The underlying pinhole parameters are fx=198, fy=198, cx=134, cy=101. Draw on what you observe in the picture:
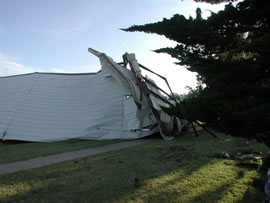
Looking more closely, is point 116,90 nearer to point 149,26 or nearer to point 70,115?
point 70,115

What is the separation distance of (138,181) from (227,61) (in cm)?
196

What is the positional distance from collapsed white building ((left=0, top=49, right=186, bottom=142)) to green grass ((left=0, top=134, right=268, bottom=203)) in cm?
321

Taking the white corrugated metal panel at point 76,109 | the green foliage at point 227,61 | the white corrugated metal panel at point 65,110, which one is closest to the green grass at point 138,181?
the green foliage at point 227,61

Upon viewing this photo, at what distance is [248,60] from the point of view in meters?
1.92

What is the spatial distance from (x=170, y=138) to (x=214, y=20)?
5247 millimetres

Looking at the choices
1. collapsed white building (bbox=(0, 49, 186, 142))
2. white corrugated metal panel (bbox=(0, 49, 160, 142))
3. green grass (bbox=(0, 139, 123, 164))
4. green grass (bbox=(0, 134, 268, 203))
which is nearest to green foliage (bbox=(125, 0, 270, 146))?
green grass (bbox=(0, 134, 268, 203))

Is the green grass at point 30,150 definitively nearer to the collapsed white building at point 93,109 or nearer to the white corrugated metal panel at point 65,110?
the white corrugated metal panel at point 65,110

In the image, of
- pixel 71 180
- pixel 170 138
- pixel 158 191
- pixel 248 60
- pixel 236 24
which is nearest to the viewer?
pixel 248 60

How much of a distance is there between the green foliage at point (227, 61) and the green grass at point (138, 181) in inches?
39.4

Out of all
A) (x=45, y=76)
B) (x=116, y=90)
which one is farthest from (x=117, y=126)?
(x=45, y=76)

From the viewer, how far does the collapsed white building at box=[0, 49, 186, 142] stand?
721 centimetres

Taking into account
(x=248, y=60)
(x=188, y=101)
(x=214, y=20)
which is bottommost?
(x=188, y=101)

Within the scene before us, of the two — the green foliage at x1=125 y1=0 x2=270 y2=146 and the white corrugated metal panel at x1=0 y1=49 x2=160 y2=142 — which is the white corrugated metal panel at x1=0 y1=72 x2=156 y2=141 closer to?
the white corrugated metal panel at x1=0 y1=49 x2=160 y2=142

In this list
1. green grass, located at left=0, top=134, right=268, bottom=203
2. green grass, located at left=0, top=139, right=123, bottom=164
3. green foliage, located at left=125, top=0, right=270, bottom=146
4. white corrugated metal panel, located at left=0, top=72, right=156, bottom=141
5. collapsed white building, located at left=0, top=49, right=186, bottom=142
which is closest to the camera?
green foliage, located at left=125, top=0, right=270, bottom=146
